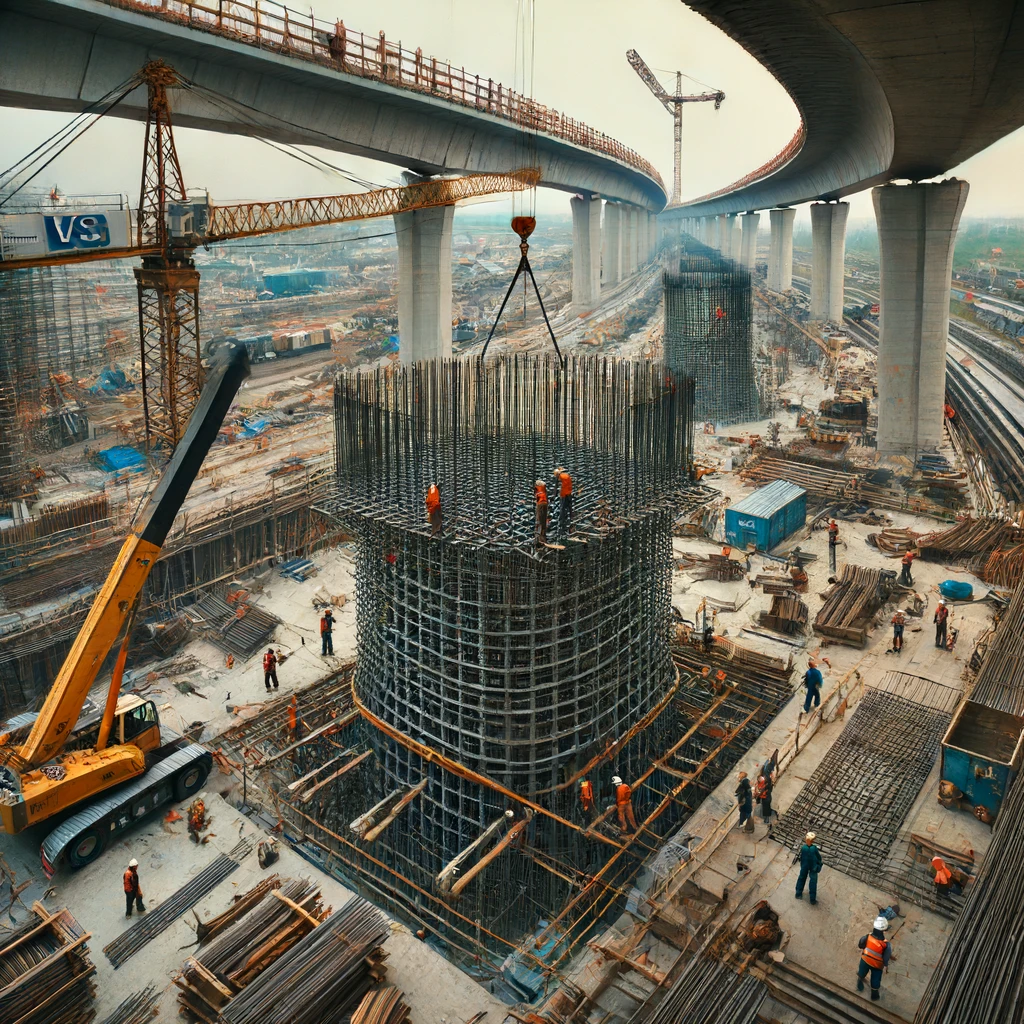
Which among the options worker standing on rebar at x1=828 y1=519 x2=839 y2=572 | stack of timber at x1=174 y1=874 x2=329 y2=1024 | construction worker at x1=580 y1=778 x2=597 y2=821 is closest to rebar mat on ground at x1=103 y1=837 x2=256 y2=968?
stack of timber at x1=174 y1=874 x2=329 y2=1024

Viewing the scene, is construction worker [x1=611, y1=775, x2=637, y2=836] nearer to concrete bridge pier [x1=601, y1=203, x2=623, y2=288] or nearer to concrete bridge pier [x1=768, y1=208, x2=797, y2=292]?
concrete bridge pier [x1=768, y1=208, x2=797, y2=292]

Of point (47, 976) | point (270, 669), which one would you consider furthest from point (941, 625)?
point (47, 976)

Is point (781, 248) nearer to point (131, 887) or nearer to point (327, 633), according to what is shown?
point (327, 633)

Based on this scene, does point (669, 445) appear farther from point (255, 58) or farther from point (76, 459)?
point (76, 459)

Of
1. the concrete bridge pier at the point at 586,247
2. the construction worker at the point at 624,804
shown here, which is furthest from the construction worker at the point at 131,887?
the concrete bridge pier at the point at 586,247

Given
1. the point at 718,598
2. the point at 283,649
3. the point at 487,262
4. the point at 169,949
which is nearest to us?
the point at 169,949

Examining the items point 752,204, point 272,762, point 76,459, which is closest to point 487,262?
point 752,204

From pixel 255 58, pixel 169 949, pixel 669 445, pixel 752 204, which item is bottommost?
pixel 169 949
